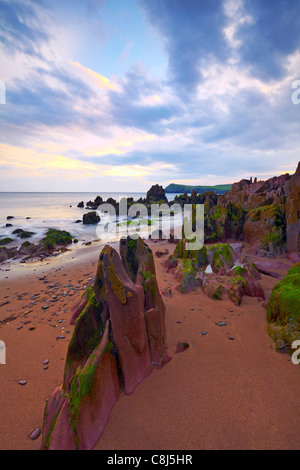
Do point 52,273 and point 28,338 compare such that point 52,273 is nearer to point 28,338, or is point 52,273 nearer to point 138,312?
point 28,338

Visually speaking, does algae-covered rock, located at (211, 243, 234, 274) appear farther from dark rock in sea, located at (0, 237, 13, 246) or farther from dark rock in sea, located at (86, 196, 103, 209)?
dark rock in sea, located at (86, 196, 103, 209)

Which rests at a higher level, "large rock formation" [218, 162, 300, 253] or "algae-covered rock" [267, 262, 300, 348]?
"large rock formation" [218, 162, 300, 253]

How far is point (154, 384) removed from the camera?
4.23 metres

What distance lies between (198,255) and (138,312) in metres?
7.27

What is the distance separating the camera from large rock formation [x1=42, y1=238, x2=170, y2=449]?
3.31m

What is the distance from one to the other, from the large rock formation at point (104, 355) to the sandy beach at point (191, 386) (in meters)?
0.27

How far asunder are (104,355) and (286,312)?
5271 mm

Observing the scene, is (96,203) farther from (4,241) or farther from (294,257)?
(294,257)

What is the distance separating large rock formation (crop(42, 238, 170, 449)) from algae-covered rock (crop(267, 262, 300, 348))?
3.40 m

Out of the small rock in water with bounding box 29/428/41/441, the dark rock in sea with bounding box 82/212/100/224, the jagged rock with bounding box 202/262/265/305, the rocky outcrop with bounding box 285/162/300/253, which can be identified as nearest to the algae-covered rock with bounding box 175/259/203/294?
the jagged rock with bounding box 202/262/265/305

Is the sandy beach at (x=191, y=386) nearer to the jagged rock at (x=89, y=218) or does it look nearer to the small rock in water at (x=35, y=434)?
the small rock in water at (x=35, y=434)

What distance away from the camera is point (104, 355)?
378 cm

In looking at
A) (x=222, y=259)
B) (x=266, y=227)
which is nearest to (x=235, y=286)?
(x=222, y=259)

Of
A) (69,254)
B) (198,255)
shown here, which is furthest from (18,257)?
(198,255)
